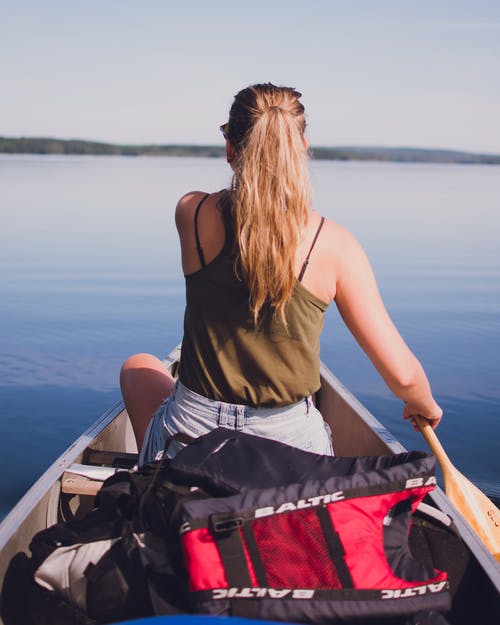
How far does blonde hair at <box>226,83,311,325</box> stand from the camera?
192 cm

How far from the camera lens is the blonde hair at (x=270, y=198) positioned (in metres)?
1.92

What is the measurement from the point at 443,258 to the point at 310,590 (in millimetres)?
12283

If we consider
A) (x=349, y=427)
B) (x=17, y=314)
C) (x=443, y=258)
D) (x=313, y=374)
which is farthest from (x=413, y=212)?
(x=313, y=374)

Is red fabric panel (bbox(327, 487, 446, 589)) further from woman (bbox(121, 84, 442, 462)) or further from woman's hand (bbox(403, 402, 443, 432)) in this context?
woman's hand (bbox(403, 402, 443, 432))

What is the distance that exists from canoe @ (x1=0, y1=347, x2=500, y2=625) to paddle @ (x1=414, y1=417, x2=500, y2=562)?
0.17 m

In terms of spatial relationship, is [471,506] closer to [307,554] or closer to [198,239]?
[307,554]

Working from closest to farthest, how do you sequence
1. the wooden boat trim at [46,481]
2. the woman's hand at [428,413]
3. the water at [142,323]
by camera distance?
1. the wooden boat trim at [46,481]
2. the woman's hand at [428,413]
3. the water at [142,323]

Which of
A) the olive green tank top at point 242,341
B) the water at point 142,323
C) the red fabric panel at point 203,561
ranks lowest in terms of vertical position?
the water at point 142,323

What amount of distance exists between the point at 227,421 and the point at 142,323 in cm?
647

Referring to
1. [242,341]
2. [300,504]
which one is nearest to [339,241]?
[242,341]

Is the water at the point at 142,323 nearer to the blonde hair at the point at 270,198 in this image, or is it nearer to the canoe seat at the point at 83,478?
the blonde hair at the point at 270,198

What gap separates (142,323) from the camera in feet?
27.6

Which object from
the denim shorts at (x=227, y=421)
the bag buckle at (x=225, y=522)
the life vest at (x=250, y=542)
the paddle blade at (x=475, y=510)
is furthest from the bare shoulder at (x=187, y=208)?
the paddle blade at (x=475, y=510)

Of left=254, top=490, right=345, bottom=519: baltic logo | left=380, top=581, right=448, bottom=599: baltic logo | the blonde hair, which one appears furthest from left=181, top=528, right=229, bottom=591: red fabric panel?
the blonde hair
